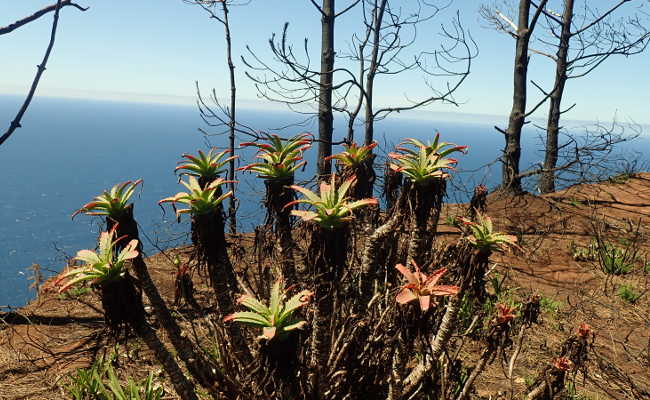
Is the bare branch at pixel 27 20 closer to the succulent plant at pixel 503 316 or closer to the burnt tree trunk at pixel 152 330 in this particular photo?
the burnt tree trunk at pixel 152 330

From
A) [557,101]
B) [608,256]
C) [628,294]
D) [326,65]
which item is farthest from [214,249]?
[557,101]

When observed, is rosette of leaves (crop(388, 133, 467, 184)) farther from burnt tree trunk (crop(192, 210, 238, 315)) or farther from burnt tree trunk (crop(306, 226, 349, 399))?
burnt tree trunk (crop(192, 210, 238, 315))

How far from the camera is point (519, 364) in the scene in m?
3.94

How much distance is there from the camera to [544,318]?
4871mm

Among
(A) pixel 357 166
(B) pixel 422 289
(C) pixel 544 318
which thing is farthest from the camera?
(C) pixel 544 318

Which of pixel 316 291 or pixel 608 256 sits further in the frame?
pixel 608 256

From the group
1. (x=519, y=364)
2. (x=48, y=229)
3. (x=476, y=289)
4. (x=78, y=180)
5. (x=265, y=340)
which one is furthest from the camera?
(x=78, y=180)

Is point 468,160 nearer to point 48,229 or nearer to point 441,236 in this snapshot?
point 48,229

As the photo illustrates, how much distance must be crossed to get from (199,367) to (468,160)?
667 feet

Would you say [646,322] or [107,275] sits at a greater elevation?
[107,275]

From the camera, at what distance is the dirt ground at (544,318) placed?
11.7 feet

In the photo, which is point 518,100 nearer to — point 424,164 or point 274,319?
point 424,164

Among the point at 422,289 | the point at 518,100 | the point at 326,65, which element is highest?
the point at 326,65

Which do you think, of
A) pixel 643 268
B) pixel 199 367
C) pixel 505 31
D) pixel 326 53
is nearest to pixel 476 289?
pixel 199 367
